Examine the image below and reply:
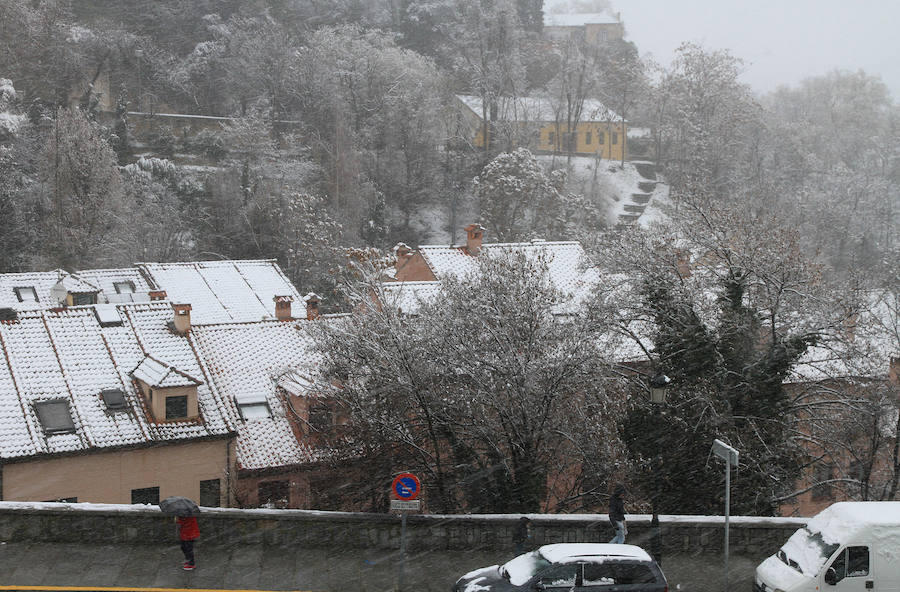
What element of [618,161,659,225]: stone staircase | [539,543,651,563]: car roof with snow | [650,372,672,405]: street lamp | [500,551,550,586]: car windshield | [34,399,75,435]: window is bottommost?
[34,399,75,435]: window

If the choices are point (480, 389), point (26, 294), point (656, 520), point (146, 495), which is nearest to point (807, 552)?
point (656, 520)

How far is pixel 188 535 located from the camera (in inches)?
460

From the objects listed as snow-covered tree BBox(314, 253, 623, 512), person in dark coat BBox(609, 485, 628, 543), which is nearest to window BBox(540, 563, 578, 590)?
person in dark coat BBox(609, 485, 628, 543)

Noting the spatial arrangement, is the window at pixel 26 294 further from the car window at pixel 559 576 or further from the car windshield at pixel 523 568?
the car window at pixel 559 576

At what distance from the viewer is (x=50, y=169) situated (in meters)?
46.8

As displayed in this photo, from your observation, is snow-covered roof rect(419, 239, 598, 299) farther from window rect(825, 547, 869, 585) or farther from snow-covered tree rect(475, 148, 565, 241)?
snow-covered tree rect(475, 148, 565, 241)

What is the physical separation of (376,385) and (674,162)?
180 feet

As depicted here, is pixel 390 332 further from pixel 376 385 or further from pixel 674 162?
pixel 674 162

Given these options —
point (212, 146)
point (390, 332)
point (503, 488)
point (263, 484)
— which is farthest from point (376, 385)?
point (212, 146)

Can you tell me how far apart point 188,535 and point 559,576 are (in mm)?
4635

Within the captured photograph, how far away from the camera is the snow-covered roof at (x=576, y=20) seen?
9481 cm

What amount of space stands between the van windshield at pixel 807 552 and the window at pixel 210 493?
12.3 metres

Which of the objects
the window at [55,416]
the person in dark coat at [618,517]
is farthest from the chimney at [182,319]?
the person in dark coat at [618,517]

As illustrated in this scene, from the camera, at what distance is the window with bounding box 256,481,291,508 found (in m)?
20.4
